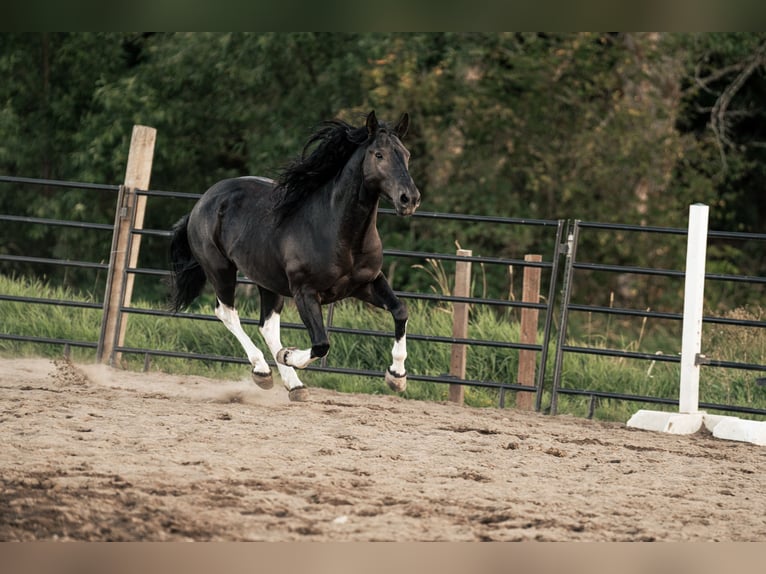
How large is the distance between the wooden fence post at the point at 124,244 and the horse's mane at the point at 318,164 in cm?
246

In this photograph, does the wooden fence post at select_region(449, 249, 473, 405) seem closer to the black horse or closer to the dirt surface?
the dirt surface

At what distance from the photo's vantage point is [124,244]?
8.40m

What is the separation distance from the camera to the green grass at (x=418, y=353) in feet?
25.4

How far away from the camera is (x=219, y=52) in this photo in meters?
15.3

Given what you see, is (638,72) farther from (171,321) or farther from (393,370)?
(393,370)

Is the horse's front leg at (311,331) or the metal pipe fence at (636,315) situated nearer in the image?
the horse's front leg at (311,331)

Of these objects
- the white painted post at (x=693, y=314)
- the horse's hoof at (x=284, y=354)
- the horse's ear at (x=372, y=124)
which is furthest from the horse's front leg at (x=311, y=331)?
the white painted post at (x=693, y=314)

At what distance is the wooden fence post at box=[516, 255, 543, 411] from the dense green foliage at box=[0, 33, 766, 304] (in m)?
5.93

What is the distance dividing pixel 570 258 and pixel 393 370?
2.02m

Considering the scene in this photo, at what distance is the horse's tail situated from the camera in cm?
727

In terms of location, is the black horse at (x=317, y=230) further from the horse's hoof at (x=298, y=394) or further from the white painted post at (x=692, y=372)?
the white painted post at (x=692, y=372)

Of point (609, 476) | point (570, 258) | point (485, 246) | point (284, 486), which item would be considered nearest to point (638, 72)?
point (485, 246)

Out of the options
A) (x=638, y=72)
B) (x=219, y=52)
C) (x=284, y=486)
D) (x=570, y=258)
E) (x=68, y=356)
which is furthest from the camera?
A: (x=219, y=52)
